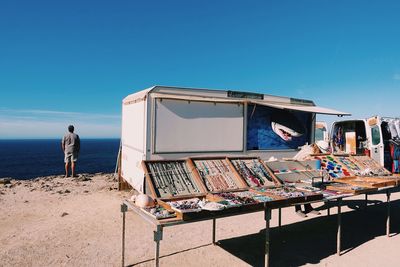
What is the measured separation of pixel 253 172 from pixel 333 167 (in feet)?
7.03

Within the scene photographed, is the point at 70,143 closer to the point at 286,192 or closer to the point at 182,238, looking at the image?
the point at 182,238

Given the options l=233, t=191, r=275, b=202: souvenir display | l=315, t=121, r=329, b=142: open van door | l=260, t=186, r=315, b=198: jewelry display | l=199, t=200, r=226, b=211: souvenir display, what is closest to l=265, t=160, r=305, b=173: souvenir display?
l=260, t=186, r=315, b=198: jewelry display

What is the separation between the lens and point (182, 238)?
231 inches

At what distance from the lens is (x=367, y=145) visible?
A: 1014 cm

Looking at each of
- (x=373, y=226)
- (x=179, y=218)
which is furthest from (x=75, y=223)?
(x=373, y=226)

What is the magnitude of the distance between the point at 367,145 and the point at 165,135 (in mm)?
7136

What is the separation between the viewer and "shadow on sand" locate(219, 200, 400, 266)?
16.3ft

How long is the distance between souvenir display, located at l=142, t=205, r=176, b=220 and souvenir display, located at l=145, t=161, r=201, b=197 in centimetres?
44

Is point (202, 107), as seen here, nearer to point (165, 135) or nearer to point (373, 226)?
point (165, 135)

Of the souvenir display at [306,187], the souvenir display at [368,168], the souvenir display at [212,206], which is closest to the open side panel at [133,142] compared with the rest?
the souvenir display at [306,187]

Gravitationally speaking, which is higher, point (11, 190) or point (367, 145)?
point (367, 145)

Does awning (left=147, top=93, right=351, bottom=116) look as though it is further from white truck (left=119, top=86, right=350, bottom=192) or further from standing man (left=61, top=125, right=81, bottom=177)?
standing man (left=61, top=125, right=81, bottom=177)

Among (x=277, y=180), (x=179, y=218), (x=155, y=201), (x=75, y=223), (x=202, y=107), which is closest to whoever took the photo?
(x=179, y=218)

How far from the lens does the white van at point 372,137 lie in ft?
32.3
